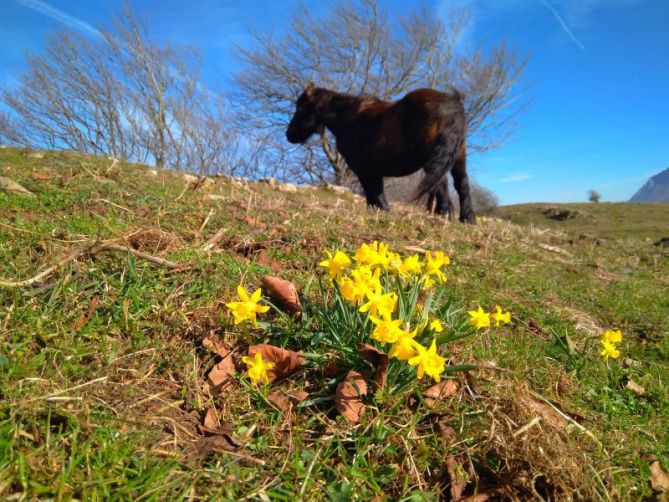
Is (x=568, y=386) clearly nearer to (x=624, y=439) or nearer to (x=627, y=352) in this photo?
(x=624, y=439)

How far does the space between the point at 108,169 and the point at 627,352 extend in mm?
4221

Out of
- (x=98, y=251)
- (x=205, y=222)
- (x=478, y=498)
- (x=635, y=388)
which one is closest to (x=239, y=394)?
(x=478, y=498)

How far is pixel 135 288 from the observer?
195 centimetres

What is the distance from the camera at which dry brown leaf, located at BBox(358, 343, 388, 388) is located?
1.52m

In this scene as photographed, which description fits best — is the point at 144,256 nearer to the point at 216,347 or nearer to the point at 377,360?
the point at 216,347

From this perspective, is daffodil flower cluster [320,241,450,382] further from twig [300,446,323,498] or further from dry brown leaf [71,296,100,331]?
dry brown leaf [71,296,100,331]

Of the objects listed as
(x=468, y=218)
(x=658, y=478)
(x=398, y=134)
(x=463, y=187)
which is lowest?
(x=658, y=478)

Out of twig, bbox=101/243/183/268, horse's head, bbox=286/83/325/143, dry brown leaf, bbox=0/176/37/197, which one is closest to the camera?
twig, bbox=101/243/183/268

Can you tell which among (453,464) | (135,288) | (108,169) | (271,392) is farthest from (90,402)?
(108,169)

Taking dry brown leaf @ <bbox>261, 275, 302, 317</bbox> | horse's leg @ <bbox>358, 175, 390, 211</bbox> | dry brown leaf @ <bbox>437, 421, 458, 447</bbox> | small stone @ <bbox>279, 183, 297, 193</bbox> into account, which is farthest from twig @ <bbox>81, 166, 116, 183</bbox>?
small stone @ <bbox>279, 183, 297, 193</bbox>

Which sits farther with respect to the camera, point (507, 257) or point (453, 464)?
point (507, 257)

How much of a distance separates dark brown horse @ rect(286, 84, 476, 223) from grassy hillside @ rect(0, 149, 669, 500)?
3.32 meters

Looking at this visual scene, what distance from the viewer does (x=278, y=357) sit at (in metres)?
1.61

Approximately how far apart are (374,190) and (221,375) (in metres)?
5.55
